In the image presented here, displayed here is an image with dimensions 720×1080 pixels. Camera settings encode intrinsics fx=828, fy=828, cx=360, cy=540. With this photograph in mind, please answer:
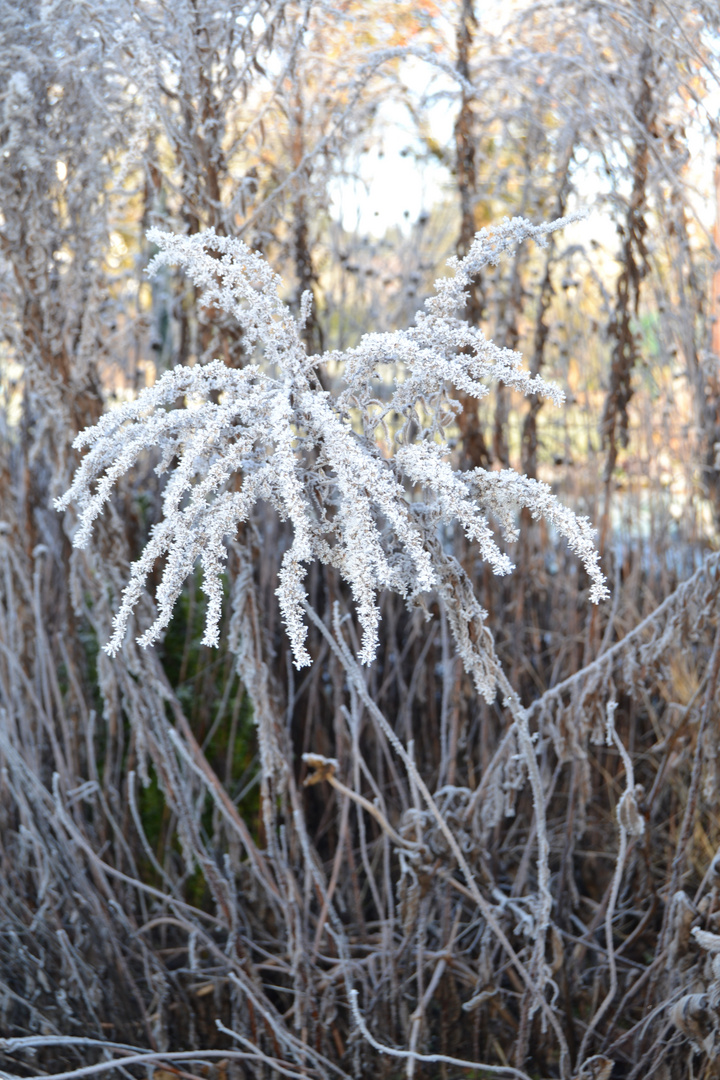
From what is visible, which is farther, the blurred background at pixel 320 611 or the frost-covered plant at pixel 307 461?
the blurred background at pixel 320 611

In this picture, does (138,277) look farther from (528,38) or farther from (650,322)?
(650,322)

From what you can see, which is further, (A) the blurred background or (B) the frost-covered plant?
(A) the blurred background

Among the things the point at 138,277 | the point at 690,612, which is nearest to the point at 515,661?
the point at 690,612

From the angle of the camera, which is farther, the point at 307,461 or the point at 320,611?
the point at 320,611

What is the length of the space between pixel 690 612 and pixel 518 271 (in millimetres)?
969

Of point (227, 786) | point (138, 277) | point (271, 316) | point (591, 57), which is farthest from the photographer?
point (138, 277)

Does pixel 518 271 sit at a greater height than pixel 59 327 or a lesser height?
greater

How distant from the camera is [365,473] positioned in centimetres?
86

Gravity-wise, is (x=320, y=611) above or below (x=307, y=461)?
below

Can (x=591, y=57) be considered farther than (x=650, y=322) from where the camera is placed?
No

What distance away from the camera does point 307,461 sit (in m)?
1.05

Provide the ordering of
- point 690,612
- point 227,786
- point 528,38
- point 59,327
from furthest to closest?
1. point 528,38
2. point 227,786
3. point 59,327
4. point 690,612

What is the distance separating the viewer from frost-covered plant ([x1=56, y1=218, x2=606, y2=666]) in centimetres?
88

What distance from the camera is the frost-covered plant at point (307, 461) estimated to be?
0.88 meters
